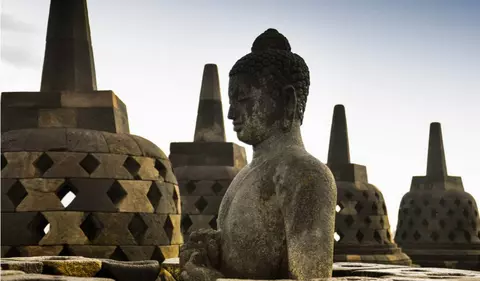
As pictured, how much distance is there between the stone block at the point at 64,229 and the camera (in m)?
6.48

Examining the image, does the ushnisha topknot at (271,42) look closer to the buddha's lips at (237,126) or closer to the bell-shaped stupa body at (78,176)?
the buddha's lips at (237,126)

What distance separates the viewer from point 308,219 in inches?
143

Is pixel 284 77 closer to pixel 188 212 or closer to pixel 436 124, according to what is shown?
pixel 188 212

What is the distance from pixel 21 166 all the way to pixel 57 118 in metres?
0.78

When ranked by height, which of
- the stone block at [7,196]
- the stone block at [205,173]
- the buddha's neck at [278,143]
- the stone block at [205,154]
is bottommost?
the stone block at [7,196]

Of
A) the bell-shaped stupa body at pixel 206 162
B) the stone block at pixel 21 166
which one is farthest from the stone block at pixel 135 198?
the bell-shaped stupa body at pixel 206 162

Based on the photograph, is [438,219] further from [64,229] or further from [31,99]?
[64,229]

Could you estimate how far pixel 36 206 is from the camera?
21.4 feet

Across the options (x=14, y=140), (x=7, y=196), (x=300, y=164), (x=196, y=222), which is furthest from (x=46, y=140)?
(x=196, y=222)

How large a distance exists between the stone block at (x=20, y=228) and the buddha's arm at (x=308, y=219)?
3445 mm

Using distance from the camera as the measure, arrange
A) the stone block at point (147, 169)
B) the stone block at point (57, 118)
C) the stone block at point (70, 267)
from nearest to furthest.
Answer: the stone block at point (70, 267) → the stone block at point (147, 169) → the stone block at point (57, 118)

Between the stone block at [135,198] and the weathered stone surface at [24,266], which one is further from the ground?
the stone block at [135,198]

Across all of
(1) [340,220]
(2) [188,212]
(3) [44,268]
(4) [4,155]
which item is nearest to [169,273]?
(3) [44,268]

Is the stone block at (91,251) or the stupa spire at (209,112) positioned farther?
the stupa spire at (209,112)
